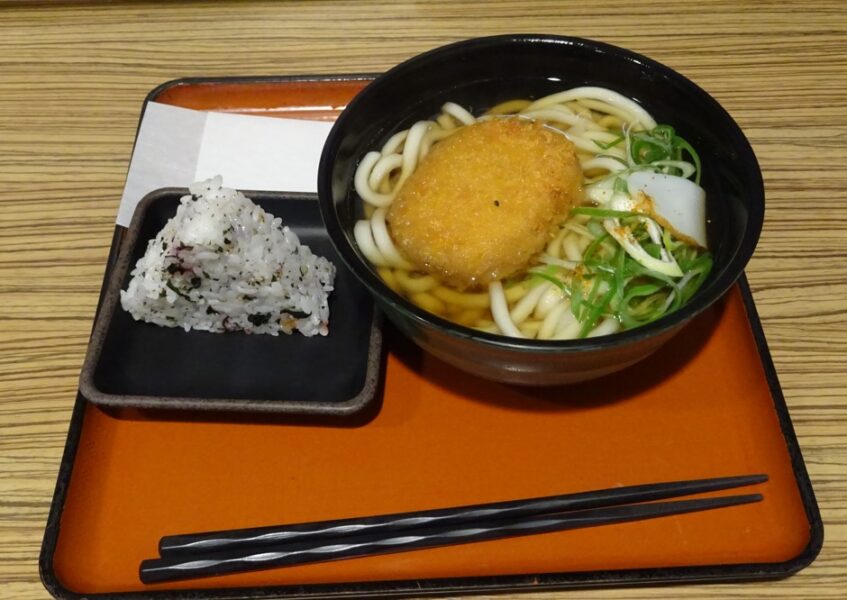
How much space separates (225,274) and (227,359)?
0.20 metres

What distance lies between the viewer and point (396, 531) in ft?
3.93

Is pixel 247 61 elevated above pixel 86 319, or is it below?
above

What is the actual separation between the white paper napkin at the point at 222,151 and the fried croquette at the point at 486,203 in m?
0.44

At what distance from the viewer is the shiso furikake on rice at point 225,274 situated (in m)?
1.38

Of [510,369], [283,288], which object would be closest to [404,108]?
[283,288]

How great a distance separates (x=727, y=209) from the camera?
52.0 inches

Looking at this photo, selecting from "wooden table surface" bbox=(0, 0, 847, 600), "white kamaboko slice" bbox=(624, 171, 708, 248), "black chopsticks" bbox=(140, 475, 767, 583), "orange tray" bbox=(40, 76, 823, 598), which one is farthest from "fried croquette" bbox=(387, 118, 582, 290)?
"wooden table surface" bbox=(0, 0, 847, 600)

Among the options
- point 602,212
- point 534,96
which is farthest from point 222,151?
point 602,212

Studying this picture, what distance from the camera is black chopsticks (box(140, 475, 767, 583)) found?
3.86ft

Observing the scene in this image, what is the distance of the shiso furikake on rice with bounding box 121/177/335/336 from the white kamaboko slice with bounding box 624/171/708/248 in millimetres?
713

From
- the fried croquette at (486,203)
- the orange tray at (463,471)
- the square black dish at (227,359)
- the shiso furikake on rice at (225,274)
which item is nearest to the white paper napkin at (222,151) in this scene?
the square black dish at (227,359)

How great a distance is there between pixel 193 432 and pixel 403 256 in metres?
0.54

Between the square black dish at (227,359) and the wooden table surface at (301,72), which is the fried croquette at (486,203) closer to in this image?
the square black dish at (227,359)

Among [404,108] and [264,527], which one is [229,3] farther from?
[264,527]
